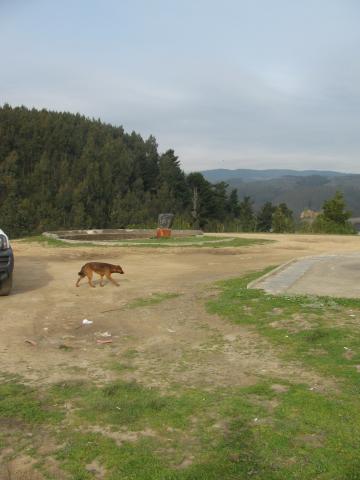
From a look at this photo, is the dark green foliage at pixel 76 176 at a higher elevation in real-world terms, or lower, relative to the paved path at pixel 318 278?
higher

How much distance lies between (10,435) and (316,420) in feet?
6.32

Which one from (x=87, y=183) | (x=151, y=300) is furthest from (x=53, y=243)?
(x=87, y=183)

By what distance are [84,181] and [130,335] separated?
63656 mm

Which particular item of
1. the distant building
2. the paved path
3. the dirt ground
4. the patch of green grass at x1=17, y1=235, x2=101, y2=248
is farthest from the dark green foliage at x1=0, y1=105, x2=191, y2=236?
the dirt ground

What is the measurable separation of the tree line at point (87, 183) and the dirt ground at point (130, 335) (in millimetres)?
46525

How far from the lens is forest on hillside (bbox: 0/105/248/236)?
61250mm

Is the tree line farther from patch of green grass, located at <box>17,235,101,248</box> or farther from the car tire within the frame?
the car tire

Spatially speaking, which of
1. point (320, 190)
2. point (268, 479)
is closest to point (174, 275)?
point (268, 479)

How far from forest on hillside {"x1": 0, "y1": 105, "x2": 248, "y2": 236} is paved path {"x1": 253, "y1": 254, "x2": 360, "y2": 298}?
150 feet

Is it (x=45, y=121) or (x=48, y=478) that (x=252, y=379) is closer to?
(x=48, y=478)

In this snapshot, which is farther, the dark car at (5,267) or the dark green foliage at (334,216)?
the dark green foliage at (334,216)

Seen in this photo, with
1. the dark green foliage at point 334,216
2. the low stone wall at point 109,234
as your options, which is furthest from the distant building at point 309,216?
the low stone wall at point 109,234

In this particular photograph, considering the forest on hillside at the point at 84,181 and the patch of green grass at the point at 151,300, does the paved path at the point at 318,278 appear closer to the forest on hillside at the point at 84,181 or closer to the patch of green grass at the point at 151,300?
the patch of green grass at the point at 151,300

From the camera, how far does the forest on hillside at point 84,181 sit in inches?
2411
